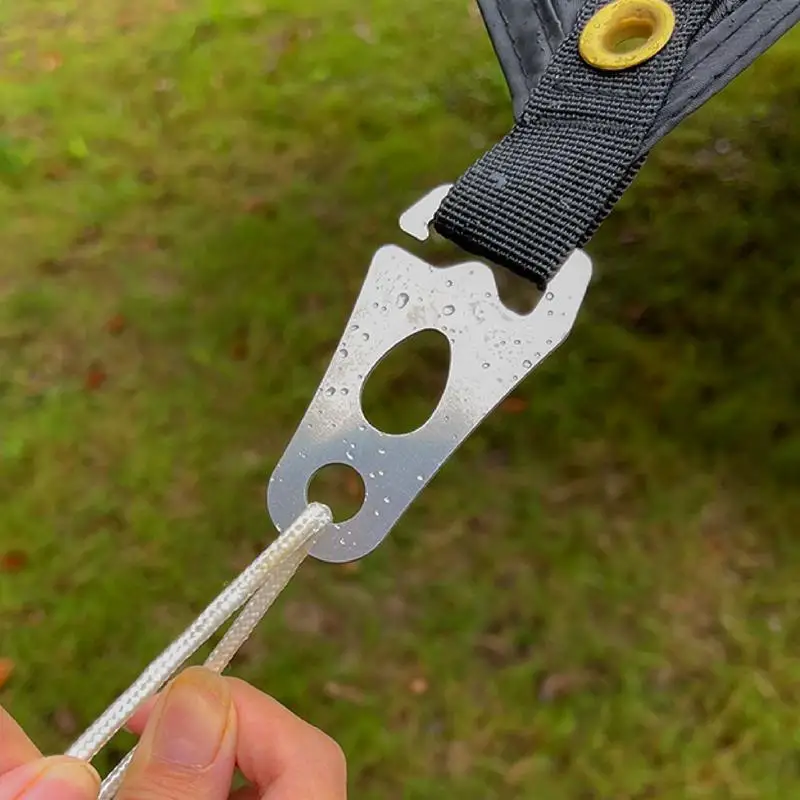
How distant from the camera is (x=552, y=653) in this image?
1.04 metres

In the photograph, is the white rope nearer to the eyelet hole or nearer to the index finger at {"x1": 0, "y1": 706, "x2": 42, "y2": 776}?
the index finger at {"x1": 0, "y1": 706, "x2": 42, "y2": 776}

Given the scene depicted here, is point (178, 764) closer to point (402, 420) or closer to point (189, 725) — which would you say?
point (189, 725)

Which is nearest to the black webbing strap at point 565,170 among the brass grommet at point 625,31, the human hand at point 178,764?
the brass grommet at point 625,31

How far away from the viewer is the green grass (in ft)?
3.33

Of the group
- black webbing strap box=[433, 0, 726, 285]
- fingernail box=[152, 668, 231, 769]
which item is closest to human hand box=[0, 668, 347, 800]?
fingernail box=[152, 668, 231, 769]

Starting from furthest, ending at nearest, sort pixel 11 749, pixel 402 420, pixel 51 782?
pixel 402 420, pixel 11 749, pixel 51 782

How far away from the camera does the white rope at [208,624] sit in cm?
60

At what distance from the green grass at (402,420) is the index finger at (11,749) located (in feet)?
1.39

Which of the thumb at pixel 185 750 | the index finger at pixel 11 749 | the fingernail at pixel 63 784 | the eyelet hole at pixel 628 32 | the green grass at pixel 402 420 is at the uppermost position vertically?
the eyelet hole at pixel 628 32

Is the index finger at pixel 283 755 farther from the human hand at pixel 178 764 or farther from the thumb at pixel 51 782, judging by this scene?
the thumb at pixel 51 782

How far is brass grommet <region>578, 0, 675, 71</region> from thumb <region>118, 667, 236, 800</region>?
0.53 m

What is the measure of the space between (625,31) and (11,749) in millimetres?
685

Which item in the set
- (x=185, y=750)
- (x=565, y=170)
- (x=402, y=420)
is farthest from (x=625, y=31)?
(x=185, y=750)

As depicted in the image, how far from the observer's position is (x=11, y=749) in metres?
0.61
